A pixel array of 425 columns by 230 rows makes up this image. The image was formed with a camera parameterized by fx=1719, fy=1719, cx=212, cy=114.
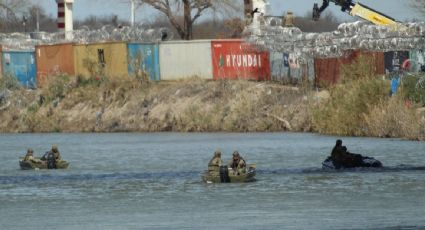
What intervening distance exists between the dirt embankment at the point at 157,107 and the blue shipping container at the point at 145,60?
3.83ft

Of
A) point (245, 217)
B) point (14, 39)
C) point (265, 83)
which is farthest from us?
point (14, 39)

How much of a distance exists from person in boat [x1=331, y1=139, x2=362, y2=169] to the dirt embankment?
91.5ft

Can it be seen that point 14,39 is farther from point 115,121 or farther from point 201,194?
point 201,194

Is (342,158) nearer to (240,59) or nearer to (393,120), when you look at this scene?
(393,120)

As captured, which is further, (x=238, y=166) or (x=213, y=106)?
(x=213, y=106)

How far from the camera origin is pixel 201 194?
183 feet

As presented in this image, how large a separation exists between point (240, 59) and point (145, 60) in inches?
292

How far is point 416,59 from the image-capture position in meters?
90.2

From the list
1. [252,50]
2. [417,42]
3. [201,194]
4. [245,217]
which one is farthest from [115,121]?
[245,217]

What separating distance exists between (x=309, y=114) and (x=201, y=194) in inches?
1413

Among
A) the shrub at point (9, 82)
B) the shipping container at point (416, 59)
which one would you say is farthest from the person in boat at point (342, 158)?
the shrub at point (9, 82)

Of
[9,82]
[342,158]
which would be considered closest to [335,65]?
[9,82]

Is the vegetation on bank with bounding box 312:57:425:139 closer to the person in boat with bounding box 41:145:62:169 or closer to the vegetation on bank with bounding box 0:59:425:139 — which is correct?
the vegetation on bank with bounding box 0:59:425:139

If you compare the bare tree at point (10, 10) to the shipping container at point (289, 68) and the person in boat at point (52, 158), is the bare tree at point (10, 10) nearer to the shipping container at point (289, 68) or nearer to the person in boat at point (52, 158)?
the shipping container at point (289, 68)
